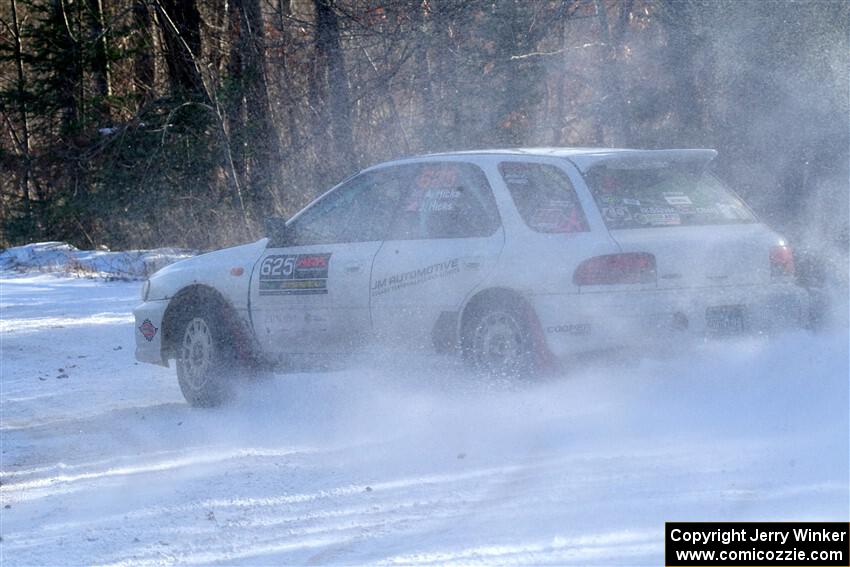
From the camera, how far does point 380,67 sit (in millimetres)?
17922

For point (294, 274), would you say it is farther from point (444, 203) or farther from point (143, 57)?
point (143, 57)

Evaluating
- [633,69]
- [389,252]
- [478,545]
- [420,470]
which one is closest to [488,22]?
[633,69]

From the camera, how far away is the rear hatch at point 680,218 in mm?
6793

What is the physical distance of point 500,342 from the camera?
703cm

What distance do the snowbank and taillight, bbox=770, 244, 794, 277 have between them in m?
11.6

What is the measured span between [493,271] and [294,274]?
5.44 feet

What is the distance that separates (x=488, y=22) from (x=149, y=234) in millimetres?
11974

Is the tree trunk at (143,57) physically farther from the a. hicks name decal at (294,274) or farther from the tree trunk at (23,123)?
the a. hicks name decal at (294,274)

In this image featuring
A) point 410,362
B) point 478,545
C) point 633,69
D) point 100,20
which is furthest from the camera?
point 100,20

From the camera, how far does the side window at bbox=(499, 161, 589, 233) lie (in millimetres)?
7000

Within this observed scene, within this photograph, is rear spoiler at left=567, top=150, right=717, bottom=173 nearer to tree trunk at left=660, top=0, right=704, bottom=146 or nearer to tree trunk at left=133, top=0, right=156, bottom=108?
tree trunk at left=660, top=0, right=704, bottom=146

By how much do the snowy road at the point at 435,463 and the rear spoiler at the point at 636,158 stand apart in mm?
1227

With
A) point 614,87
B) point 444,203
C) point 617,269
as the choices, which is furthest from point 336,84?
point 617,269

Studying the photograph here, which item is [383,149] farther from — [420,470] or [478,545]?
[478,545]
